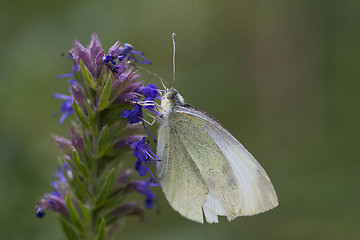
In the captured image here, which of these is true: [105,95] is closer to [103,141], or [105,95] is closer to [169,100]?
[103,141]

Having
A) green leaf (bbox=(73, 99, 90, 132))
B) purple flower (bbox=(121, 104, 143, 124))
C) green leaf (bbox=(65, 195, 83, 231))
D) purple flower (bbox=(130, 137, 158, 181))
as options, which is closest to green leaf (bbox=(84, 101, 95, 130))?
green leaf (bbox=(73, 99, 90, 132))

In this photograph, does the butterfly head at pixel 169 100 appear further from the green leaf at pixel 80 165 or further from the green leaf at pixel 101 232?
the green leaf at pixel 101 232

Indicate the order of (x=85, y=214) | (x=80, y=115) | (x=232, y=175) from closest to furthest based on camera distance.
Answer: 1. (x=80, y=115)
2. (x=85, y=214)
3. (x=232, y=175)

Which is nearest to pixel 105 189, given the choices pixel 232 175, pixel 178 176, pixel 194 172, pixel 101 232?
pixel 101 232

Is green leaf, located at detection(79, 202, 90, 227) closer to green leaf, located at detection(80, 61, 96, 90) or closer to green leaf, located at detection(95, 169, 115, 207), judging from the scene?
green leaf, located at detection(95, 169, 115, 207)

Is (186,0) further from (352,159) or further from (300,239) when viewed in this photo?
(300,239)
